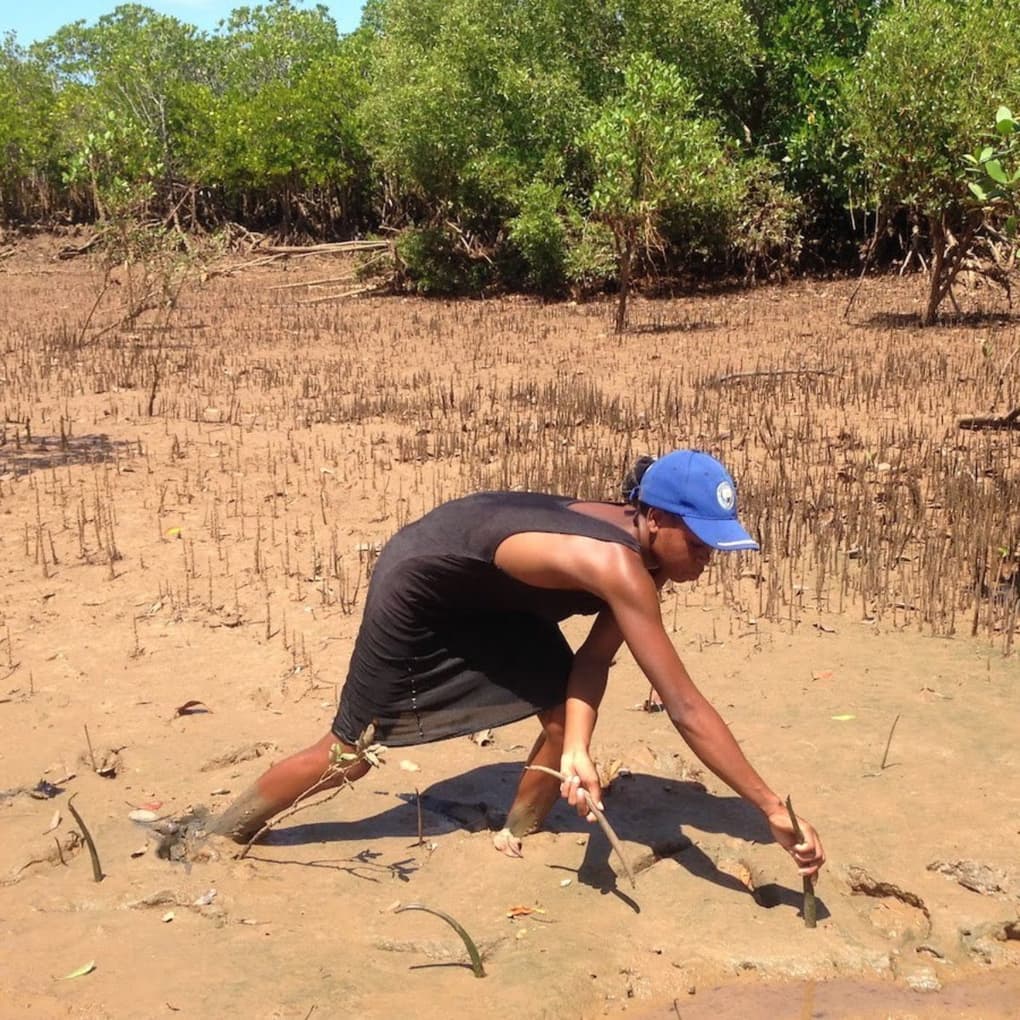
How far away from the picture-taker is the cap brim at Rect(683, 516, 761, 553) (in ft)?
Answer: 10.4

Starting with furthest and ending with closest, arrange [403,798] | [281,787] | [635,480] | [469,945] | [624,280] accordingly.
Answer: [624,280] → [403,798] → [281,787] → [635,480] → [469,945]

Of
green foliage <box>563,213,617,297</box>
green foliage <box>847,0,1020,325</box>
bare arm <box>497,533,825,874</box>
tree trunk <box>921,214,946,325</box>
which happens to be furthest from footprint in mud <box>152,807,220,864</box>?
green foliage <box>563,213,617,297</box>

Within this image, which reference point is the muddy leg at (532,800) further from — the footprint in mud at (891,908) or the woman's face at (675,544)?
the footprint in mud at (891,908)

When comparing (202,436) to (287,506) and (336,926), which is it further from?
(336,926)

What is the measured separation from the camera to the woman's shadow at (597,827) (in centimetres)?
393

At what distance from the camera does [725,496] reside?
3.23 m

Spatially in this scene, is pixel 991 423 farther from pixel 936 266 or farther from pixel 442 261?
pixel 442 261

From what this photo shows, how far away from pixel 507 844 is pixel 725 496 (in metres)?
1.43

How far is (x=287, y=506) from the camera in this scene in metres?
7.77

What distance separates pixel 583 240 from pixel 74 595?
578 inches

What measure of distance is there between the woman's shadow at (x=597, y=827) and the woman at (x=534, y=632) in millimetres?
223

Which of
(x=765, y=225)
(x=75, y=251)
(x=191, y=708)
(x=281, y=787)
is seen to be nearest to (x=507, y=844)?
(x=281, y=787)

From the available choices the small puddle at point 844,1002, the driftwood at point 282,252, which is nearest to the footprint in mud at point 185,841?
the small puddle at point 844,1002

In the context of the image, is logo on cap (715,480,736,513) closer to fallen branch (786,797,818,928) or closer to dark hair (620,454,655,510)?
dark hair (620,454,655,510)
